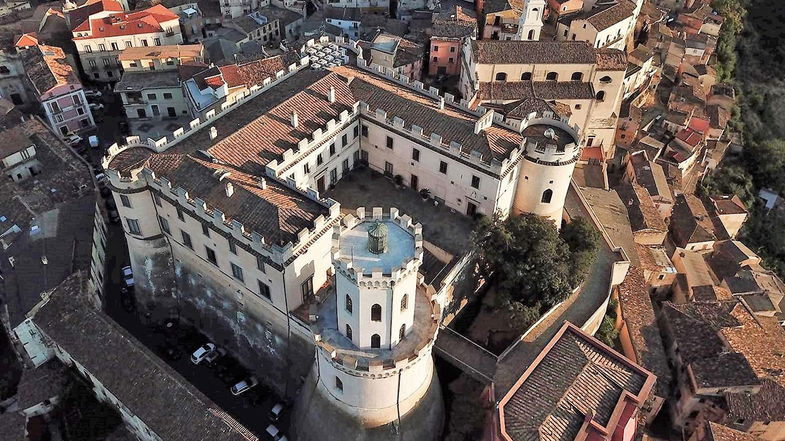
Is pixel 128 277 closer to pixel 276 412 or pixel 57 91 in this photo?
pixel 276 412

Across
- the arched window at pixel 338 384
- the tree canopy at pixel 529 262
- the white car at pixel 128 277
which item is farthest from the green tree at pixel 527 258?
the white car at pixel 128 277

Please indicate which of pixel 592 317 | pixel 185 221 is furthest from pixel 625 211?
pixel 185 221

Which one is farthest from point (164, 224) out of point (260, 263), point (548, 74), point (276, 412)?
point (548, 74)

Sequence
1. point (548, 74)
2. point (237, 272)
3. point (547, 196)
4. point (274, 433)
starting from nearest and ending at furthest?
point (237, 272)
point (274, 433)
point (547, 196)
point (548, 74)

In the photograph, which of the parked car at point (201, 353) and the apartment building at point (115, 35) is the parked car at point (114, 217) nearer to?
the parked car at point (201, 353)

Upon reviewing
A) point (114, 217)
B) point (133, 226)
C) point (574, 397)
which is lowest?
point (114, 217)
